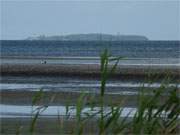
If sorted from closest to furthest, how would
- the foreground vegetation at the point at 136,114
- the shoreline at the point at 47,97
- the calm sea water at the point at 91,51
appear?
the foreground vegetation at the point at 136,114 → the shoreline at the point at 47,97 → the calm sea water at the point at 91,51

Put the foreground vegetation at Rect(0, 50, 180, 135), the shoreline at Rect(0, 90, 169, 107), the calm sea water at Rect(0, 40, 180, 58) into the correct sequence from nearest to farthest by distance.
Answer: the foreground vegetation at Rect(0, 50, 180, 135) → the shoreline at Rect(0, 90, 169, 107) → the calm sea water at Rect(0, 40, 180, 58)

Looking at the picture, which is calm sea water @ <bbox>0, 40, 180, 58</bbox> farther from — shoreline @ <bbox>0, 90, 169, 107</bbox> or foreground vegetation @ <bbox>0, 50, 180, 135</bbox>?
foreground vegetation @ <bbox>0, 50, 180, 135</bbox>

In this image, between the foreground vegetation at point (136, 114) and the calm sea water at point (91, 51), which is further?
the calm sea water at point (91, 51)

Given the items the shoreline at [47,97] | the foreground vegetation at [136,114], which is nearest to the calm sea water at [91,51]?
the shoreline at [47,97]

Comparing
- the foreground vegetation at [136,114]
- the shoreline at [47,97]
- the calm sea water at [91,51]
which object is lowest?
the calm sea water at [91,51]

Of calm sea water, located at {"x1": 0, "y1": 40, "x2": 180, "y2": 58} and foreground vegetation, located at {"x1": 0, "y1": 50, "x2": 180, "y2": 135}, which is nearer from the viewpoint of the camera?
foreground vegetation, located at {"x1": 0, "y1": 50, "x2": 180, "y2": 135}

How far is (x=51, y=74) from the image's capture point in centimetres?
3128

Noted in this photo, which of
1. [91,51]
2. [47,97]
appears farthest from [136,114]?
[91,51]

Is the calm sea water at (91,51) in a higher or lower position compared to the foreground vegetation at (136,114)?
lower

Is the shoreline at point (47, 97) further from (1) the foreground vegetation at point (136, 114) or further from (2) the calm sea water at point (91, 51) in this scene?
(2) the calm sea water at point (91, 51)

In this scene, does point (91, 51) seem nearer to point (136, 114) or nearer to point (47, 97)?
point (47, 97)

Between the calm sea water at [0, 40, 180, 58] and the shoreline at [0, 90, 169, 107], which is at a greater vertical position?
the shoreline at [0, 90, 169, 107]

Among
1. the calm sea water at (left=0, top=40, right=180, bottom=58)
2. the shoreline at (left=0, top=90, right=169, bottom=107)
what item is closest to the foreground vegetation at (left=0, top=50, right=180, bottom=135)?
the shoreline at (left=0, top=90, right=169, bottom=107)

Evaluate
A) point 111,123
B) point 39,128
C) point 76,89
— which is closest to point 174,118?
point 111,123
